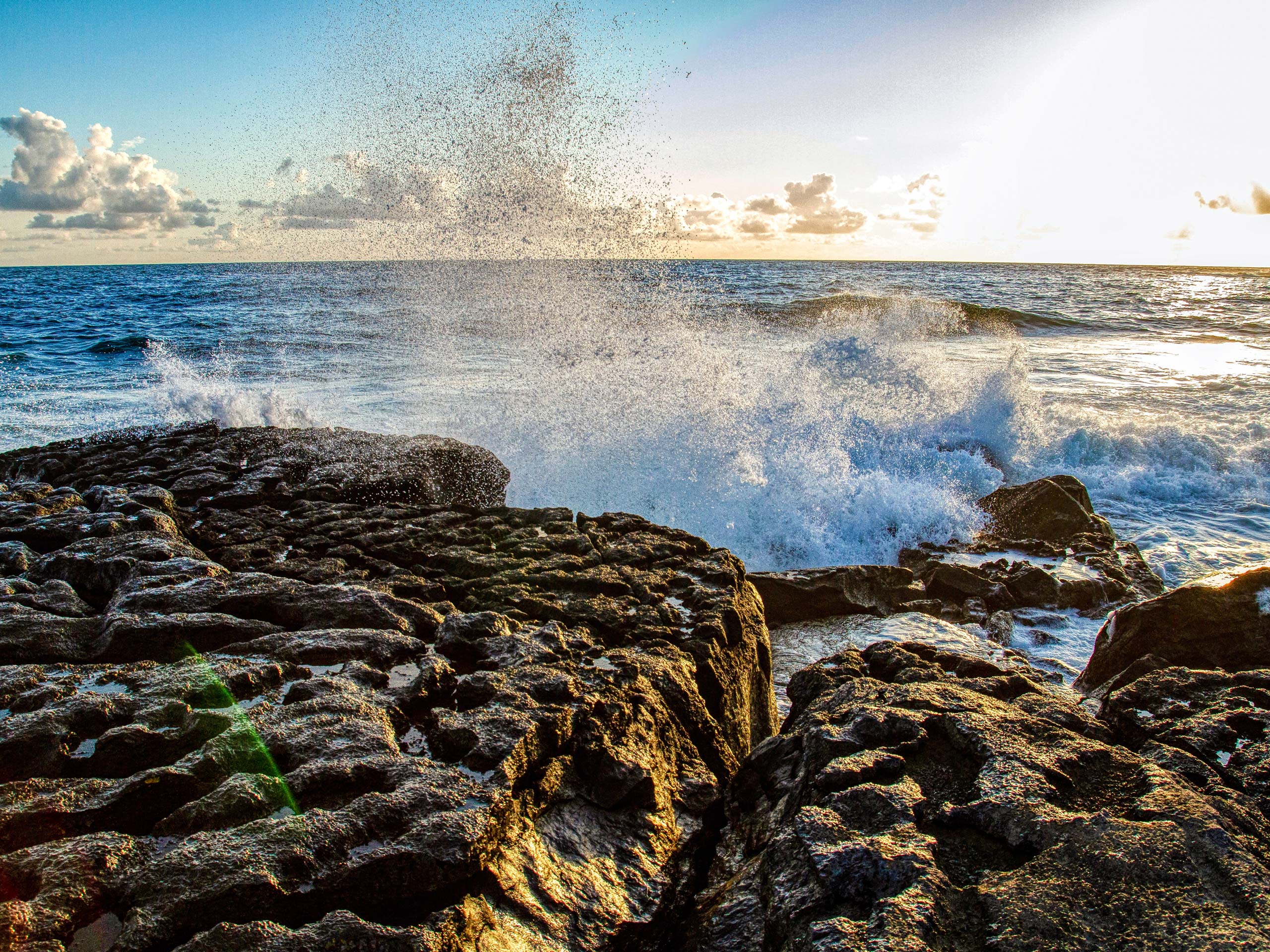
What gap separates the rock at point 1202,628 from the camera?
12.7ft

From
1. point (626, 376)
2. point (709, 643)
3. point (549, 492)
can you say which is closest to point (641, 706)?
point (709, 643)

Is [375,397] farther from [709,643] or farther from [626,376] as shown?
[709,643]

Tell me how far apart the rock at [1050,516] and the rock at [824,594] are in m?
2.45

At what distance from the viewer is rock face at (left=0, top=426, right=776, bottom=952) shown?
177 centimetres

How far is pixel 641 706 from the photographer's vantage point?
2.71m

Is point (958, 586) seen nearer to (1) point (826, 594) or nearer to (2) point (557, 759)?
(1) point (826, 594)

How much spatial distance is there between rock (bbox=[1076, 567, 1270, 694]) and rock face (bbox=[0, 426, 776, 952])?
82.6 inches

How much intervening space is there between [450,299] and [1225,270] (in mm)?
99694

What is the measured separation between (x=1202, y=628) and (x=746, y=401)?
5.17m

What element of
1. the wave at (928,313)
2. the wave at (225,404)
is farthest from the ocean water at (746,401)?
the wave at (928,313)

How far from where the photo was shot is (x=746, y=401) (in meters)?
8.46

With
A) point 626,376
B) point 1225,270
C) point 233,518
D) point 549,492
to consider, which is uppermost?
point 1225,270

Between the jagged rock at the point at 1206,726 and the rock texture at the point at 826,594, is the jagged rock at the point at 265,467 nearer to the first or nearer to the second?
the rock texture at the point at 826,594

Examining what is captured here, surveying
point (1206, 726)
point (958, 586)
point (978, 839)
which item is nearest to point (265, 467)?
point (978, 839)
